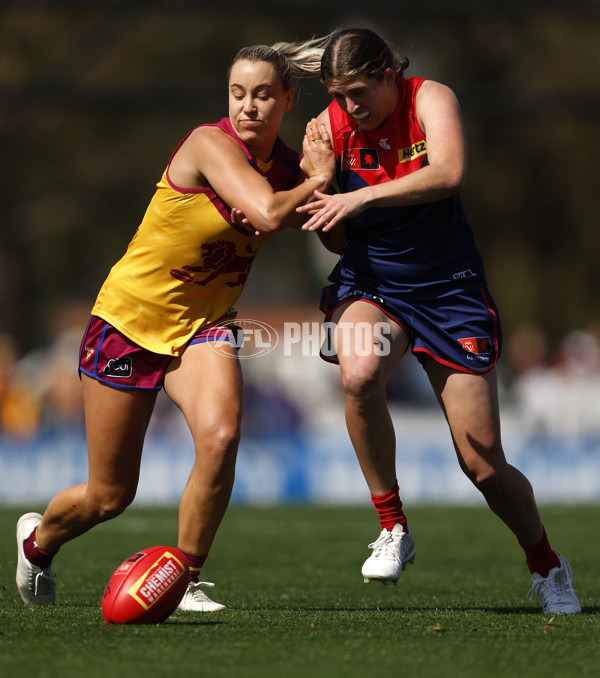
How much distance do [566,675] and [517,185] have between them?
76.5 feet

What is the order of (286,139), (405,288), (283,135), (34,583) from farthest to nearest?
(283,135)
(286,139)
(34,583)
(405,288)

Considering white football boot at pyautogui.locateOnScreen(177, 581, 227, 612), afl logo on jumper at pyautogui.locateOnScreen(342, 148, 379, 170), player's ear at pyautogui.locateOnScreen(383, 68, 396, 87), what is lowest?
white football boot at pyautogui.locateOnScreen(177, 581, 227, 612)

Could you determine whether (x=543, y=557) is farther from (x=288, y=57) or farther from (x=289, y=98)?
(x=288, y=57)

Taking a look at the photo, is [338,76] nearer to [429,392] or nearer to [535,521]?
[535,521]

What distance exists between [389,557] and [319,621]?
46 centimetres

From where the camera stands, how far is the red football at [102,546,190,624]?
4.72m

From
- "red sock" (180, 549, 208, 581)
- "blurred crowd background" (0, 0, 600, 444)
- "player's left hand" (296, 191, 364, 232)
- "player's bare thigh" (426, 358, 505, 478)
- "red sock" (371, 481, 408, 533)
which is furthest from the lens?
"blurred crowd background" (0, 0, 600, 444)

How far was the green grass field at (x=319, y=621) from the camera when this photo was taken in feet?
13.1

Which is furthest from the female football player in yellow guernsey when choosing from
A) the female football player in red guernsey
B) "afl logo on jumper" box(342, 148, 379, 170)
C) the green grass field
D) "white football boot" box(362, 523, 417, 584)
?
"white football boot" box(362, 523, 417, 584)

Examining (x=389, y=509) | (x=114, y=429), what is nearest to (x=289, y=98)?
(x=114, y=429)

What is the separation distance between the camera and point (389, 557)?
5320 millimetres

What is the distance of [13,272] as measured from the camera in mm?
25500

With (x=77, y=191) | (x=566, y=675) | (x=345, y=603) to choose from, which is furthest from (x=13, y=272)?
(x=566, y=675)

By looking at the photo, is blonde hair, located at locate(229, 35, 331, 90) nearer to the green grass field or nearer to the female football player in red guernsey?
the female football player in red guernsey
